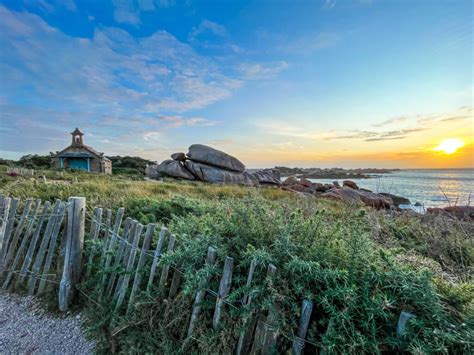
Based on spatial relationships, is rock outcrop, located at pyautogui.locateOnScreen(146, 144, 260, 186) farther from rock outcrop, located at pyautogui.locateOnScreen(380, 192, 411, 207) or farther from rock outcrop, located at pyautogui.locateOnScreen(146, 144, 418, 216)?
rock outcrop, located at pyautogui.locateOnScreen(380, 192, 411, 207)

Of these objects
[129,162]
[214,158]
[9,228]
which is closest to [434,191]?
[214,158]

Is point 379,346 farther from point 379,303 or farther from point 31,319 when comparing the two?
point 31,319

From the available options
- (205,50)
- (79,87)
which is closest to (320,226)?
(205,50)

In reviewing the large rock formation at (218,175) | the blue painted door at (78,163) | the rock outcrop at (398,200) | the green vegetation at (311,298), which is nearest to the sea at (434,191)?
the rock outcrop at (398,200)

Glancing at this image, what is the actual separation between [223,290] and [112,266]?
159cm

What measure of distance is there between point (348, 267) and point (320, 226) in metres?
0.47

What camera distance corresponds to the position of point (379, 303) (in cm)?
139

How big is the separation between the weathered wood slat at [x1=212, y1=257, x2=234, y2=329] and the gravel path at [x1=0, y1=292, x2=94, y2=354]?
147 centimetres

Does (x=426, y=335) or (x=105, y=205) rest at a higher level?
(x=105, y=205)

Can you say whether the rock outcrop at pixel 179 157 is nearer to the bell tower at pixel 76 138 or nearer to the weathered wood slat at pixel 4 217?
the bell tower at pixel 76 138

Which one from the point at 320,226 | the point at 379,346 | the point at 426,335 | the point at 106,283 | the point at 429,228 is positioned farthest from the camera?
the point at 429,228

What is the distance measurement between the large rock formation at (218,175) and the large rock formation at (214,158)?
1.56 ft

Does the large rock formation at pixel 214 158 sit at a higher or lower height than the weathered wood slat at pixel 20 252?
higher

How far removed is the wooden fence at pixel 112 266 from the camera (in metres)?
1.57
